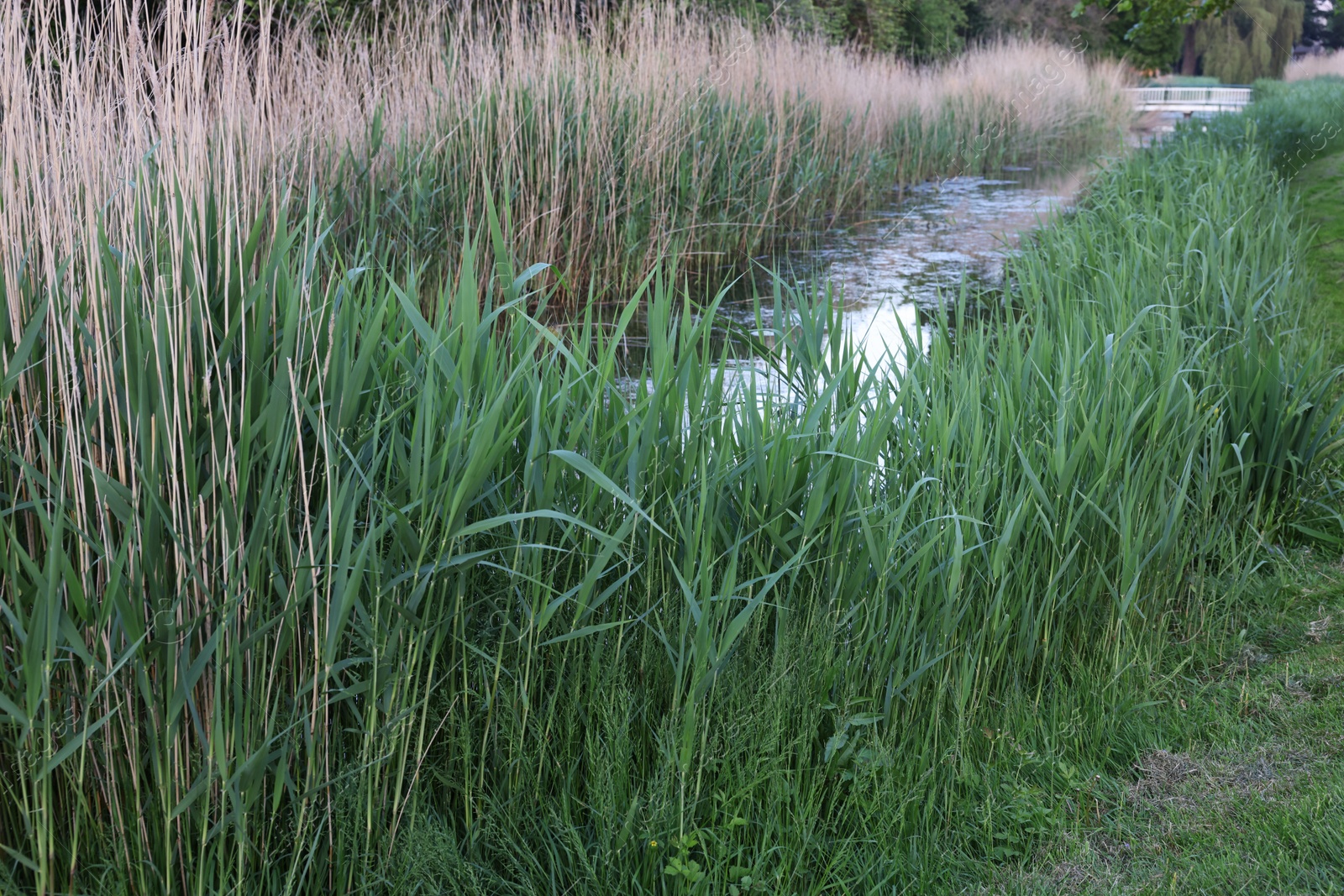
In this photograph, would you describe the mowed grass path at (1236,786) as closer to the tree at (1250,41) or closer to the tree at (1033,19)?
the tree at (1250,41)

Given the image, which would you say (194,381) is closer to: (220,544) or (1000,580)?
(220,544)

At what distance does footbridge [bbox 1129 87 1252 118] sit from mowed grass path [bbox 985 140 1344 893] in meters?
11.1

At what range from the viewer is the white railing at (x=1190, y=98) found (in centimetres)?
1349

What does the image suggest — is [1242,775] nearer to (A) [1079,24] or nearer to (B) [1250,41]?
(B) [1250,41]

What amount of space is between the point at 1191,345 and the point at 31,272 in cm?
344

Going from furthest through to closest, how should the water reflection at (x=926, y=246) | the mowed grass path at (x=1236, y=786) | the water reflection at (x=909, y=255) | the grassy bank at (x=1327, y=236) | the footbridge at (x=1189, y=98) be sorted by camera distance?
1. the footbridge at (x=1189, y=98)
2. the water reflection at (x=926, y=246)
3. the water reflection at (x=909, y=255)
4. the grassy bank at (x=1327, y=236)
5. the mowed grass path at (x=1236, y=786)

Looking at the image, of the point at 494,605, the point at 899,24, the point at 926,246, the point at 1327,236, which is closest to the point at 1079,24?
the point at 899,24

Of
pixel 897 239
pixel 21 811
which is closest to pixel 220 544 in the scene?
pixel 21 811

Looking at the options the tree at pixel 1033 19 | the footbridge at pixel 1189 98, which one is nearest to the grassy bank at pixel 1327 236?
the footbridge at pixel 1189 98

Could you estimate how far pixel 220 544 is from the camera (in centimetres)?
147

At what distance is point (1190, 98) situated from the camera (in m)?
14.6

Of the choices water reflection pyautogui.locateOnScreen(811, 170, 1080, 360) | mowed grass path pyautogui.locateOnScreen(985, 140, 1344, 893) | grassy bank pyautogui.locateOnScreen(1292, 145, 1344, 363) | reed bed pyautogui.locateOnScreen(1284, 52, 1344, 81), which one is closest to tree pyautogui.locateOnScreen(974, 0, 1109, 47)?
reed bed pyautogui.locateOnScreen(1284, 52, 1344, 81)

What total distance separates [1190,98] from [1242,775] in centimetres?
1525

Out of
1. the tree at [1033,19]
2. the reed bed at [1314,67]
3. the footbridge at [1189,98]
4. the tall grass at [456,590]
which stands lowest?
the tall grass at [456,590]
